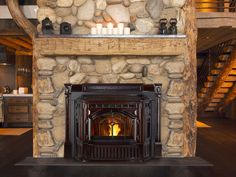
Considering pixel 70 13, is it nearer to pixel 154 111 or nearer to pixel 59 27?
pixel 59 27

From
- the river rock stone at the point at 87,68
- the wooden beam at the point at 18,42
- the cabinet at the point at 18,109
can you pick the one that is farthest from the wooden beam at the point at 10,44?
the river rock stone at the point at 87,68

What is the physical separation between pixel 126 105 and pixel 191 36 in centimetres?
132

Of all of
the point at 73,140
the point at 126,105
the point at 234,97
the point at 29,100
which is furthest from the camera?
the point at 234,97

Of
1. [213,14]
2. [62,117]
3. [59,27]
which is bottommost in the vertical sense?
[62,117]

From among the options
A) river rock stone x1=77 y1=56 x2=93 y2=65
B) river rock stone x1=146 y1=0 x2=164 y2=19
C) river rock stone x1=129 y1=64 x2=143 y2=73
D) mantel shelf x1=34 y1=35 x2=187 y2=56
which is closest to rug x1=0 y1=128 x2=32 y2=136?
river rock stone x1=77 y1=56 x2=93 y2=65

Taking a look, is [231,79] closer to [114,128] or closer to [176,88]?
[176,88]

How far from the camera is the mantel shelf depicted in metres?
3.53

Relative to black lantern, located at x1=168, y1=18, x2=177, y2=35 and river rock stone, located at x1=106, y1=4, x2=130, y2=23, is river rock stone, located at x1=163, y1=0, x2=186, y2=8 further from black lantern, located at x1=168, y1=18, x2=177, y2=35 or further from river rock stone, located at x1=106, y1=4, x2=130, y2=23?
river rock stone, located at x1=106, y1=4, x2=130, y2=23

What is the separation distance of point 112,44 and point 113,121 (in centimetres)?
97

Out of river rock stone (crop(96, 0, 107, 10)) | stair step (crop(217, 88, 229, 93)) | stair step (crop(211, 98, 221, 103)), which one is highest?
river rock stone (crop(96, 0, 107, 10))

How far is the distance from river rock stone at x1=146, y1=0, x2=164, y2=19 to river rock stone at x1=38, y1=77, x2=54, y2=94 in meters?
1.64

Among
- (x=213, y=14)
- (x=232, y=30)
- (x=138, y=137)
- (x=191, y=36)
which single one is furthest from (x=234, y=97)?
(x=138, y=137)

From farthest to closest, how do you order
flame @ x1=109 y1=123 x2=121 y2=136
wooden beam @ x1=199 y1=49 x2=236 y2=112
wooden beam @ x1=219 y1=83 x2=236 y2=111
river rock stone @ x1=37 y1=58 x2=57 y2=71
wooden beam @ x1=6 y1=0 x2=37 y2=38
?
wooden beam @ x1=219 y1=83 x2=236 y2=111, wooden beam @ x1=199 y1=49 x2=236 y2=112, wooden beam @ x1=6 y1=0 x2=37 y2=38, river rock stone @ x1=37 y1=58 x2=57 y2=71, flame @ x1=109 y1=123 x2=121 y2=136

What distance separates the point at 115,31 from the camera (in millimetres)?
3592
